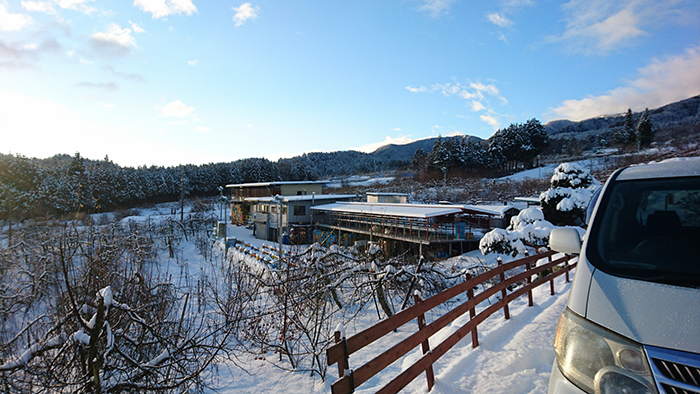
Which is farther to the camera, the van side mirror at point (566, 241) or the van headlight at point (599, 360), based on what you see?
the van side mirror at point (566, 241)

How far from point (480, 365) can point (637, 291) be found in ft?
8.98

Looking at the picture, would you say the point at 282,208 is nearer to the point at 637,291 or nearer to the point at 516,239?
the point at 516,239

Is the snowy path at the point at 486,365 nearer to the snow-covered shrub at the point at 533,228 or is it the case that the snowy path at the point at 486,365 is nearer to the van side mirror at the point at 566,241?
the van side mirror at the point at 566,241

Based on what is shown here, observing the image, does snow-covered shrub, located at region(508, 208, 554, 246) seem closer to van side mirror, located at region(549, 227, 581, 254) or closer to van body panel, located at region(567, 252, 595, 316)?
van side mirror, located at region(549, 227, 581, 254)

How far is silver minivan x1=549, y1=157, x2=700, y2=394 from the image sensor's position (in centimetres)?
170

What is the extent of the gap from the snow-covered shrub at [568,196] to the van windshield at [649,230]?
584 inches

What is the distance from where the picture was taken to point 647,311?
5.97ft

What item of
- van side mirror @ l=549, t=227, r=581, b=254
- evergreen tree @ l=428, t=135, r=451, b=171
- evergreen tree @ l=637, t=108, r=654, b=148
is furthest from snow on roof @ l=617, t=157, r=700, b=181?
evergreen tree @ l=637, t=108, r=654, b=148

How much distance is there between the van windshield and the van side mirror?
22 cm

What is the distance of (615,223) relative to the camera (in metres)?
2.50

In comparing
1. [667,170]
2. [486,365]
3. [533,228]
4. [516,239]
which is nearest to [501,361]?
[486,365]

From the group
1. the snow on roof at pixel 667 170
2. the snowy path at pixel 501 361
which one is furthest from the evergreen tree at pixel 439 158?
the snow on roof at pixel 667 170

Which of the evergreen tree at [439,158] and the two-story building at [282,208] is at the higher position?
the evergreen tree at [439,158]

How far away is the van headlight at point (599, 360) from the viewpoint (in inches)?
68.4
